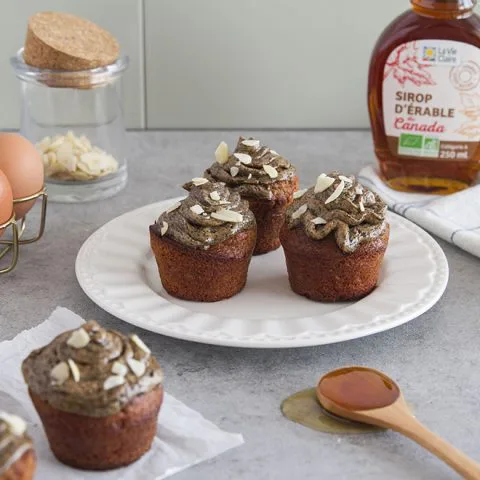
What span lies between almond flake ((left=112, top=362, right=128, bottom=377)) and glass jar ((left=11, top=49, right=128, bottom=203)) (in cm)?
74

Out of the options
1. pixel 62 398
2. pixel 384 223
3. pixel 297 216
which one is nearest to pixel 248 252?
pixel 297 216

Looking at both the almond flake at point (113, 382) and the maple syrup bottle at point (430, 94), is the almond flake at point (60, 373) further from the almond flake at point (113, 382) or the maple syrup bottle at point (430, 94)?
the maple syrup bottle at point (430, 94)

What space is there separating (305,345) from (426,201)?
0.58 meters

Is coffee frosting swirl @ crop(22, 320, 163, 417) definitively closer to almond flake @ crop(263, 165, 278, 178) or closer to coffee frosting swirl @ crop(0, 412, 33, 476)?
coffee frosting swirl @ crop(0, 412, 33, 476)

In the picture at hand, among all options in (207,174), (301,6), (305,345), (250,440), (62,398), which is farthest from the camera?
(301,6)

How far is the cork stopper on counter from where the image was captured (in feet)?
4.94

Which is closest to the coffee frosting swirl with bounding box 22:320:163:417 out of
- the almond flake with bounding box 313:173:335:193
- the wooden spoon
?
the wooden spoon

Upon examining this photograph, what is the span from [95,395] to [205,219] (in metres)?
0.38

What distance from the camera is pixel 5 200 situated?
A: 128 centimetres

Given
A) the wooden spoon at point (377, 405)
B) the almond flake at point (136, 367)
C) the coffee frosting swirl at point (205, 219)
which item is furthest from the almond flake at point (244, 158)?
the almond flake at point (136, 367)

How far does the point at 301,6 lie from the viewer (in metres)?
1.82

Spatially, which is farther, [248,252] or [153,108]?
[153,108]

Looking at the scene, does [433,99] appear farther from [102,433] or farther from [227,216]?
[102,433]

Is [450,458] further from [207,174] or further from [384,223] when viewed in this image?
[207,174]
